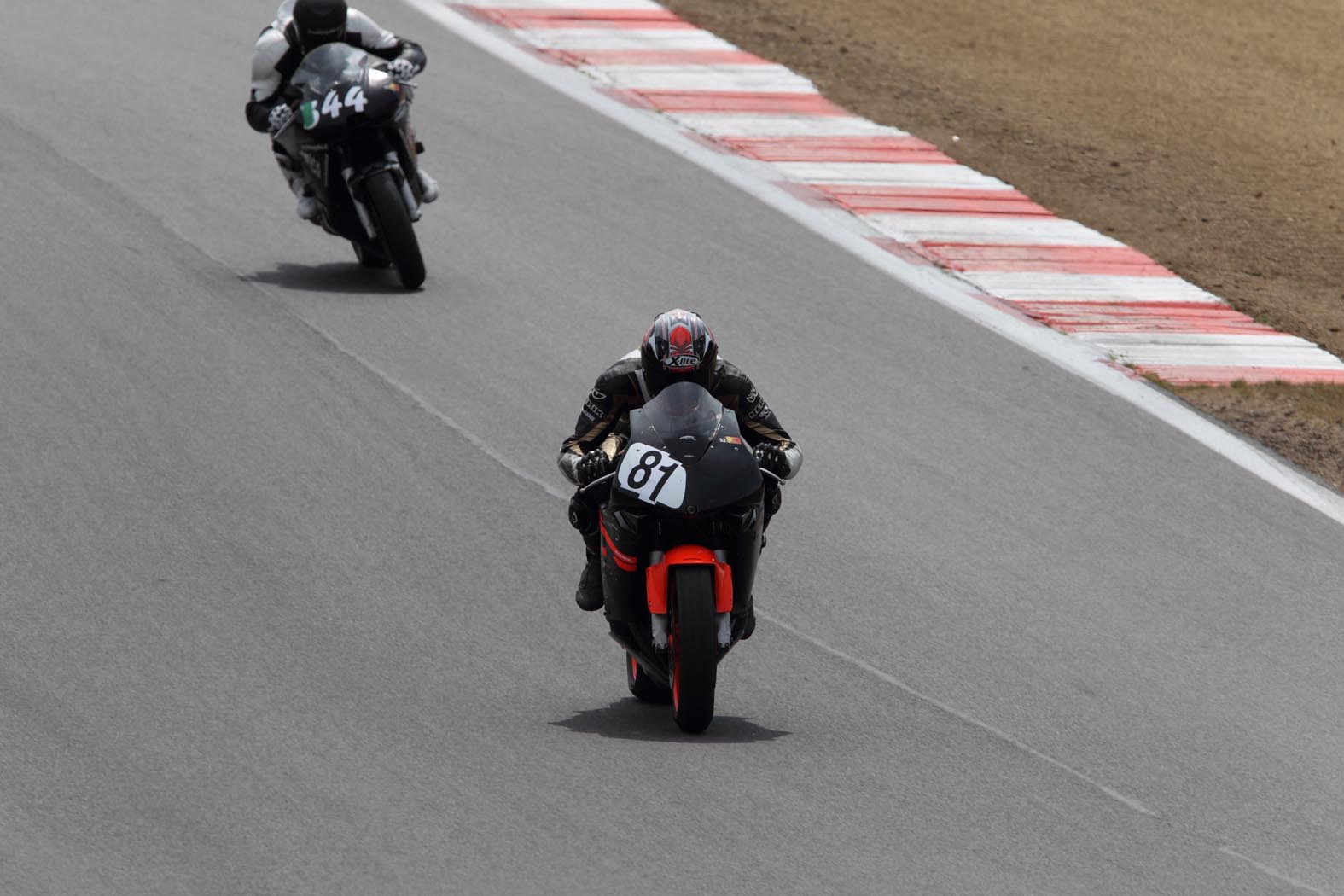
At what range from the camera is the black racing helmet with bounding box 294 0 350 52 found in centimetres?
1310

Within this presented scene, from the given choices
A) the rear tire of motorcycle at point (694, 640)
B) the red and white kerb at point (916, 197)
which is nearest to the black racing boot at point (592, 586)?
the rear tire of motorcycle at point (694, 640)

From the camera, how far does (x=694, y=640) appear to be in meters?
7.19

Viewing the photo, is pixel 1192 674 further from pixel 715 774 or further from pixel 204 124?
pixel 204 124

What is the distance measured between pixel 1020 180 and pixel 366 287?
565 cm

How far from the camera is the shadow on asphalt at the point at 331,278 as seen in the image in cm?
1340

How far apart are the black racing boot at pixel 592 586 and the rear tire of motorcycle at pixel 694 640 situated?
0.51 metres

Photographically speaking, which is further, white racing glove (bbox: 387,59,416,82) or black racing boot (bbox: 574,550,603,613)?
white racing glove (bbox: 387,59,416,82)

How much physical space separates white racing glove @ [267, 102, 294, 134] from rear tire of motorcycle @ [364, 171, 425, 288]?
665 millimetres

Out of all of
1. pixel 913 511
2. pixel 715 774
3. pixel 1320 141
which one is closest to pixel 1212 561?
pixel 913 511

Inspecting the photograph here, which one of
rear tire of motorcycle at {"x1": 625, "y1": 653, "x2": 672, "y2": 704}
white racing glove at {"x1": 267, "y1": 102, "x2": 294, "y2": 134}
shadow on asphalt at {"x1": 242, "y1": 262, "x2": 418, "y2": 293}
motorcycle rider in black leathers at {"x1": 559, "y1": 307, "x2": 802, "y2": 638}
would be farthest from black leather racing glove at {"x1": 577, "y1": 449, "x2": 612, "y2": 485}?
white racing glove at {"x1": 267, "y1": 102, "x2": 294, "y2": 134}

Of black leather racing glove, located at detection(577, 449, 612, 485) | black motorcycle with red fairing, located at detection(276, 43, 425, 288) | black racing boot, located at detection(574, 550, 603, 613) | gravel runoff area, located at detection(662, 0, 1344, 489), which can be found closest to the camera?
black leather racing glove, located at detection(577, 449, 612, 485)

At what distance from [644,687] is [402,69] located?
653 cm

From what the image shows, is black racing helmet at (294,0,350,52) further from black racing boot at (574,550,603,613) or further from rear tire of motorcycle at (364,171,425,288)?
black racing boot at (574,550,603,613)

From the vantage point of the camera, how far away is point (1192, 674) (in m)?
8.77
